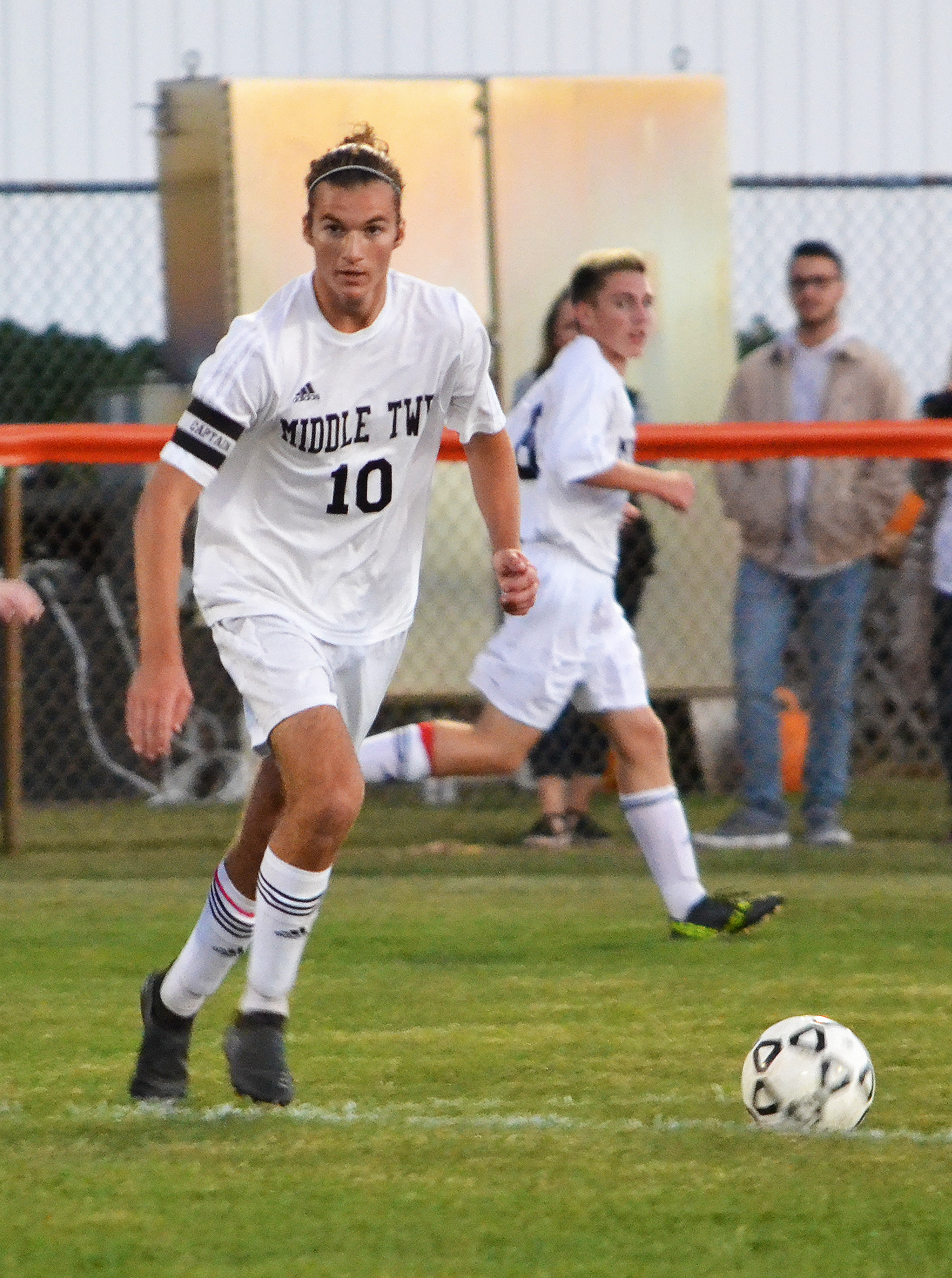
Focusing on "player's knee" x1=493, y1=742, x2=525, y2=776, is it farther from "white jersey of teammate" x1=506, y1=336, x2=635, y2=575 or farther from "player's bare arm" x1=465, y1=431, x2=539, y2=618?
"player's bare arm" x1=465, y1=431, x2=539, y2=618

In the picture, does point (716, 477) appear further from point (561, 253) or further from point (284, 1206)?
point (284, 1206)

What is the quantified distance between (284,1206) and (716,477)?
654 centimetres

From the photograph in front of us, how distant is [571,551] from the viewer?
7.78 meters

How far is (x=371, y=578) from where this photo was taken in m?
4.97

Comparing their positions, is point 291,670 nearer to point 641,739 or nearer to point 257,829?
point 257,829

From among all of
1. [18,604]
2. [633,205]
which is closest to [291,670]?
[18,604]

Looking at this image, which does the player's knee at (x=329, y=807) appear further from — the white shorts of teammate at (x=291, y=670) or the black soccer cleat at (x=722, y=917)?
the black soccer cleat at (x=722, y=917)

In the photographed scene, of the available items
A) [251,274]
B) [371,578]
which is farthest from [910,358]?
[371,578]

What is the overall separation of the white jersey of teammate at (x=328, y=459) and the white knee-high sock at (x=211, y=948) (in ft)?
1.83

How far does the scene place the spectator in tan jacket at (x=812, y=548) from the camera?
9.66 metres

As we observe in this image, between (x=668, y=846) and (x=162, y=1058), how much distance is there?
8.81ft

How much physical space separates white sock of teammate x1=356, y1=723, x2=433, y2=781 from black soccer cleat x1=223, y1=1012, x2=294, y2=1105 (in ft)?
9.85

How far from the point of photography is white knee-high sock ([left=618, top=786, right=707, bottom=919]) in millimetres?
7281

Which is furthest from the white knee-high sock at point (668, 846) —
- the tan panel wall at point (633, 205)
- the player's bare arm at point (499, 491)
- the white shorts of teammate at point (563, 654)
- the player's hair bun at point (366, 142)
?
the tan panel wall at point (633, 205)
